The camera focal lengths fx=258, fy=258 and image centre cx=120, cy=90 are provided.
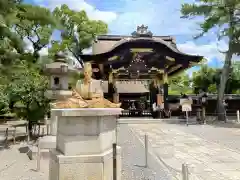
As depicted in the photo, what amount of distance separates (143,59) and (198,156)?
39.2 ft

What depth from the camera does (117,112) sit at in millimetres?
4371

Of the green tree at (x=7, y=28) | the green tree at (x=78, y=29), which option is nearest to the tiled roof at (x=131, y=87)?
the green tree at (x=78, y=29)

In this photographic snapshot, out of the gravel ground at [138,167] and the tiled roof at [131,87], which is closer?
the gravel ground at [138,167]

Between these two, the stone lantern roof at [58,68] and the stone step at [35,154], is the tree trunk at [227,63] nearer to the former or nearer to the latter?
the stone lantern roof at [58,68]

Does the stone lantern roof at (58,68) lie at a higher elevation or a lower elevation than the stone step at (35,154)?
higher

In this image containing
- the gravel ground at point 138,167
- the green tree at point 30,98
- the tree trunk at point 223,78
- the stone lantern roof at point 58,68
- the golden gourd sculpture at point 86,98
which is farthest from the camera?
the tree trunk at point 223,78

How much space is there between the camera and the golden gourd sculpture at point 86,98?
420 cm

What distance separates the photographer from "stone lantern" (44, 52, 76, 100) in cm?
972

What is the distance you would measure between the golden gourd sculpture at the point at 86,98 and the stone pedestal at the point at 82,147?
0.75 feet

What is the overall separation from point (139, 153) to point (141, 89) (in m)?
25.3

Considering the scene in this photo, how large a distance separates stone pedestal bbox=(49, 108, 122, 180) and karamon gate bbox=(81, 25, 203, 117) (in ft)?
45.7

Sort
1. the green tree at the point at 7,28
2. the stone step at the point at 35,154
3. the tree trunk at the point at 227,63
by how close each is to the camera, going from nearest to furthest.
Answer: the stone step at the point at 35,154
the green tree at the point at 7,28
the tree trunk at the point at 227,63

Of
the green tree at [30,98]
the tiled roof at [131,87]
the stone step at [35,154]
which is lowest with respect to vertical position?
the stone step at [35,154]

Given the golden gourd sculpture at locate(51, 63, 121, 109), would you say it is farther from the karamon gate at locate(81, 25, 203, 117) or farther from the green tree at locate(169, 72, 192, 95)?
the green tree at locate(169, 72, 192, 95)
